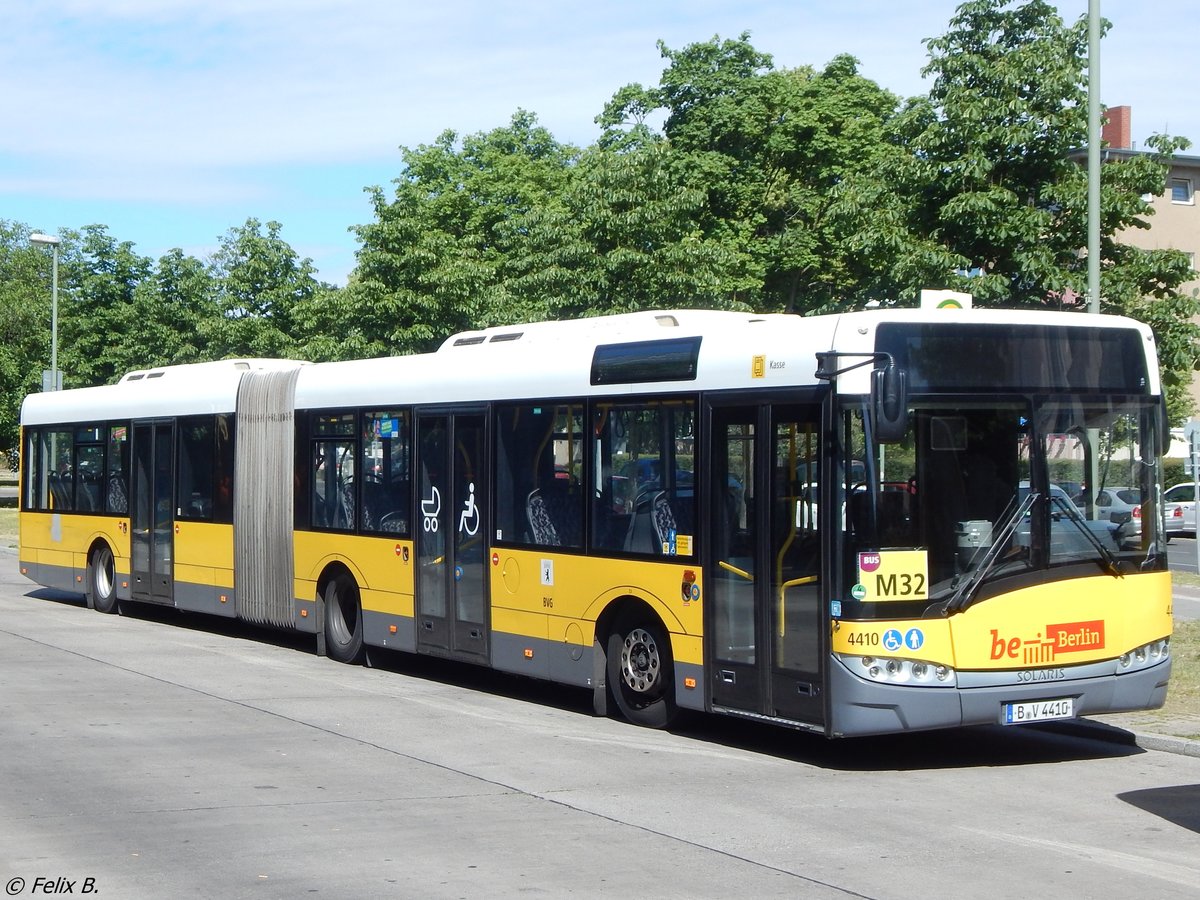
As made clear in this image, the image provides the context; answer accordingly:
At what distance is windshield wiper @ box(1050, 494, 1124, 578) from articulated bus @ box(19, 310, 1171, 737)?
15 mm

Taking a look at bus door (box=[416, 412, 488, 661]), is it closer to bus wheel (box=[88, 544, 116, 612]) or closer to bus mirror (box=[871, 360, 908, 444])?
bus mirror (box=[871, 360, 908, 444])

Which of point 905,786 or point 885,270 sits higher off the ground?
point 885,270

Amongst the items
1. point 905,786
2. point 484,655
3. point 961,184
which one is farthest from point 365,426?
point 961,184

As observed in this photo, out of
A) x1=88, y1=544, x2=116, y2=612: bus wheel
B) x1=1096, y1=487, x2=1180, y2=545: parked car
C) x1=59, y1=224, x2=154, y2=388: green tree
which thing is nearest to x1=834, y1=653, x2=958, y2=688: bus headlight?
x1=1096, y1=487, x2=1180, y2=545: parked car

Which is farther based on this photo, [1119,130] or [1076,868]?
[1119,130]

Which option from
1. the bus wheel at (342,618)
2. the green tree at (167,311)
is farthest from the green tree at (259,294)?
the bus wheel at (342,618)

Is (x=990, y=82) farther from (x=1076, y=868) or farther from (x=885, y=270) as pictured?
(x=1076, y=868)

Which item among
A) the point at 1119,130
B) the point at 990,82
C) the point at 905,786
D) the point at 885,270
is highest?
the point at 1119,130

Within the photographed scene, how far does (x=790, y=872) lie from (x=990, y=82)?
18.0m

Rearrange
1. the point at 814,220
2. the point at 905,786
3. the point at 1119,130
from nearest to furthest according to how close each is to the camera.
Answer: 1. the point at 905,786
2. the point at 814,220
3. the point at 1119,130

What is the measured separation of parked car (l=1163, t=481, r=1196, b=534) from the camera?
142ft

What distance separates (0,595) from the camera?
2494cm
